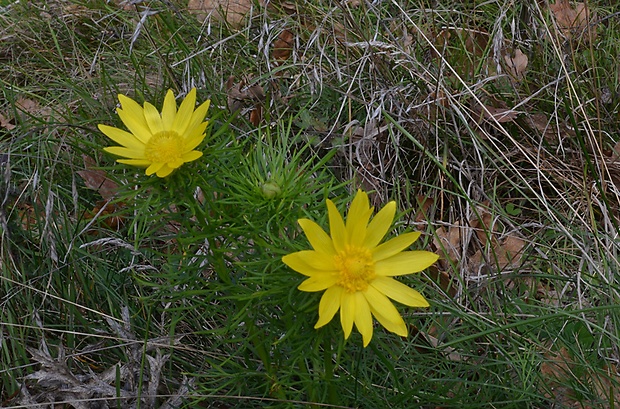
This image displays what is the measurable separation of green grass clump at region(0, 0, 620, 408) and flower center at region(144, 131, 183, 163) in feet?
0.12

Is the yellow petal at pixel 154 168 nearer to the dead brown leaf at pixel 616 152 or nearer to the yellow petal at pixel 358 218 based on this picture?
the yellow petal at pixel 358 218

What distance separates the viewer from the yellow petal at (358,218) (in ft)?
3.46

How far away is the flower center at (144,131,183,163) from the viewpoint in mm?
1094

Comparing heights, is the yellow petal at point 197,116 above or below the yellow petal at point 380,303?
above

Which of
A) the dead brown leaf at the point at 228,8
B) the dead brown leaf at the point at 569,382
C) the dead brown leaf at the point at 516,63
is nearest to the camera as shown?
the dead brown leaf at the point at 569,382

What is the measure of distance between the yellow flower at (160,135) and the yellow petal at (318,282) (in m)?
0.24

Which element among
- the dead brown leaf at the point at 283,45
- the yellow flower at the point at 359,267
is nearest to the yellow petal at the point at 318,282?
the yellow flower at the point at 359,267

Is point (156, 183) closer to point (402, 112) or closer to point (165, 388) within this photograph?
point (165, 388)

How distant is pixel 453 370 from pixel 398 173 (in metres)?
0.60

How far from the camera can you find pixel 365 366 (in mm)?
1442

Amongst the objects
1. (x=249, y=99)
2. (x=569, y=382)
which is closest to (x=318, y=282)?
(x=569, y=382)

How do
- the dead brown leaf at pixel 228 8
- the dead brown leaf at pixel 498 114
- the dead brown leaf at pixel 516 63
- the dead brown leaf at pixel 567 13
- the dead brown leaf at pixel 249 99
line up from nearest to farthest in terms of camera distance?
the dead brown leaf at pixel 498 114 < the dead brown leaf at pixel 249 99 < the dead brown leaf at pixel 516 63 < the dead brown leaf at pixel 567 13 < the dead brown leaf at pixel 228 8

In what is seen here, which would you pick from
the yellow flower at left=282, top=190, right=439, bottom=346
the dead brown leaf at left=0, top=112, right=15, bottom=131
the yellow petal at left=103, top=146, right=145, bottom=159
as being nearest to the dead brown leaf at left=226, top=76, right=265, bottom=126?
the dead brown leaf at left=0, top=112, right=15, bottom=131

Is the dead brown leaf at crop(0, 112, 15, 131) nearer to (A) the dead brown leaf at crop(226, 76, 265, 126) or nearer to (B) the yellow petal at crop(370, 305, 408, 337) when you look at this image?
(A) the dead brown leaf at crop(226, 76, 265, 126)
